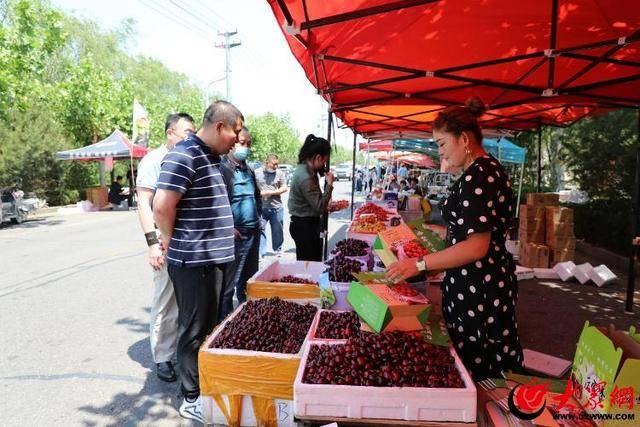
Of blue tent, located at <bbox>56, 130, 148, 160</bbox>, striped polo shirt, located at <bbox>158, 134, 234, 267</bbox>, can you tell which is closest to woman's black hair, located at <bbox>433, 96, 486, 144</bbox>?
striped polo shirt, located at <bbox>158, 134, 234, 267</bbox>

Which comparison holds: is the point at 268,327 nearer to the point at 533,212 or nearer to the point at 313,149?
the point at 313,149

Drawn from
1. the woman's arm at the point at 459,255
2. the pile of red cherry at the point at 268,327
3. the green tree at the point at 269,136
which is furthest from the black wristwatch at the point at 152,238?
the green tree at the point at 269,136

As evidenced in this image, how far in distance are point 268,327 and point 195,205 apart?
899mm

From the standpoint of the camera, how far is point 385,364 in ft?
6.19

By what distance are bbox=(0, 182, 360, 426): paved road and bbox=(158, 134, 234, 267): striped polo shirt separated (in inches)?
51.1

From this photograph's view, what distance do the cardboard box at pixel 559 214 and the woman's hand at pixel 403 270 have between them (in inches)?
268

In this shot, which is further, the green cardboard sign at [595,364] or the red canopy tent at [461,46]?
the red canopy tent at [461,46]

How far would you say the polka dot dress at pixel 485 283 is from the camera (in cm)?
204

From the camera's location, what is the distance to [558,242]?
25.1 ft

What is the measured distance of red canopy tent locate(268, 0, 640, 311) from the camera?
115 inches

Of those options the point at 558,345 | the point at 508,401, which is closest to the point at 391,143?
the point at 558,345

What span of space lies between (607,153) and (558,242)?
12.3ft

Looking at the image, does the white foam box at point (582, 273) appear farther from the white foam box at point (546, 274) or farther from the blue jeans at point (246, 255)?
the blue jeans at point (246, 255)

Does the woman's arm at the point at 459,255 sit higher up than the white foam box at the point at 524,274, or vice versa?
the woman's arm at the point at 459,255
